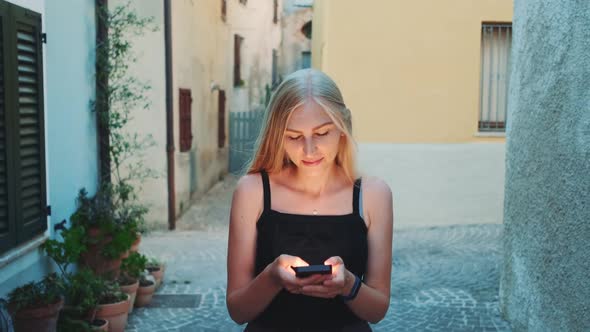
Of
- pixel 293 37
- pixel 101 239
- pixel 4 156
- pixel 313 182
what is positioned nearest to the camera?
pixel 313 182

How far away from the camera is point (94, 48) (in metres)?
6.62

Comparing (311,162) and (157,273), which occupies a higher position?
(311,162)

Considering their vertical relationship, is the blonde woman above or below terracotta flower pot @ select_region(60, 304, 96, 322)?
above

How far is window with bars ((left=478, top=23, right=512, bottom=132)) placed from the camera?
1046 cm

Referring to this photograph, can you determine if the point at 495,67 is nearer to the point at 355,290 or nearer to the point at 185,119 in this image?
the point at 185,119

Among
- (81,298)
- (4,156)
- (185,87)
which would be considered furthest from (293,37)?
(4,156)

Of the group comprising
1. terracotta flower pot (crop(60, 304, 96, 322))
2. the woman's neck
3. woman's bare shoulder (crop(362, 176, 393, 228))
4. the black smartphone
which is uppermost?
the woman's neck

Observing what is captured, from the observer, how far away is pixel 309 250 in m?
2.12

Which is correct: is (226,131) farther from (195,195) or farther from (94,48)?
(94,48)

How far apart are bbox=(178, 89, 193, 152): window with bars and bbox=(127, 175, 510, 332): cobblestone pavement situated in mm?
1819

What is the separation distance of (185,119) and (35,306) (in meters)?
8.49

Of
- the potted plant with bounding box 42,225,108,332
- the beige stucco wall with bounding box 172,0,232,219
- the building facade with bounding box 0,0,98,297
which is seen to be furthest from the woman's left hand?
the beige stucco wall with bounding box 172,0,232,219

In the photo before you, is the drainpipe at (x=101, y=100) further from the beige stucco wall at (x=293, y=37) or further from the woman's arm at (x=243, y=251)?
the beige stucco wall at (x=293, y=37)

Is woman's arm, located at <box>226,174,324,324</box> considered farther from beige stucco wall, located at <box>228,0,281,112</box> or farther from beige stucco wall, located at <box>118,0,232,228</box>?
beige stucco wall, located at <box>228,0,281,112</box>
